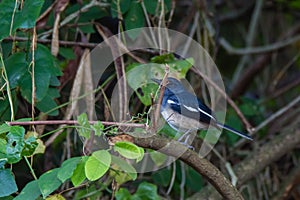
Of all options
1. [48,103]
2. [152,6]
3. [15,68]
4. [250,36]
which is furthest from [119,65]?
[250,36]

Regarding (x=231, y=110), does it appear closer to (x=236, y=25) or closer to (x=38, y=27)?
(x=38, y=27)

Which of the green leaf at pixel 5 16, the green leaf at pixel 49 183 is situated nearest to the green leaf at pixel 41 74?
the green leaf at pixel 5 16

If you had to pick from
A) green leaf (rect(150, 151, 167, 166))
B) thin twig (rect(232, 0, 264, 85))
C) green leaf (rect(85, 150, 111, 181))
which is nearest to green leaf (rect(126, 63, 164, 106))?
green leaf (rect(150, 151, 167, 166))

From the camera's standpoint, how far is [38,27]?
2.86 meters

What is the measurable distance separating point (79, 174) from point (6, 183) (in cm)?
25

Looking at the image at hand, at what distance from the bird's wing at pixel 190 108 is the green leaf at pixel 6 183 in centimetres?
81

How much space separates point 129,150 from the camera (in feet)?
5.93

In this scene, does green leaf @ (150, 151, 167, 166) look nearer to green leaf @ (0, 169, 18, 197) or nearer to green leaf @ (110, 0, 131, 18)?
green leaf @ (110, 0, 131, 18)

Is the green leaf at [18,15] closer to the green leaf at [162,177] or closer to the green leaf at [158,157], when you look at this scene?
the green leaf at [158,157]

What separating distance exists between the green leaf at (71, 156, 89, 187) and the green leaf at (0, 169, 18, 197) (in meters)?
0.20

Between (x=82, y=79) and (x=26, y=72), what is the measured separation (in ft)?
1.58

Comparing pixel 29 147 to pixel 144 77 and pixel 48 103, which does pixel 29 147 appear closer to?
pixel 48 103

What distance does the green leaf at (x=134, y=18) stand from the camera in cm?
284

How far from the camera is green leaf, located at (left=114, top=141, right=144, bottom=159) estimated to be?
180 centimetres
